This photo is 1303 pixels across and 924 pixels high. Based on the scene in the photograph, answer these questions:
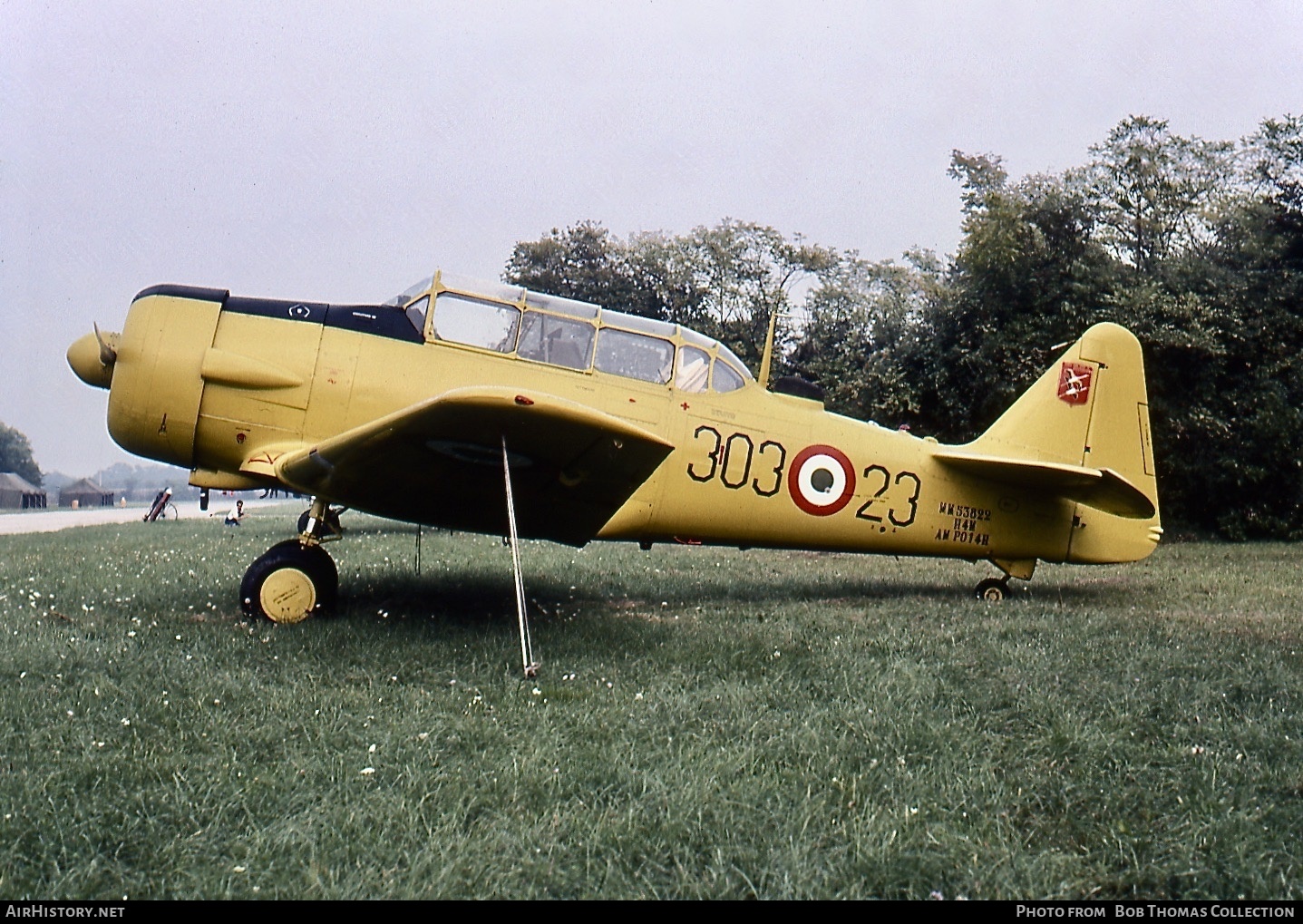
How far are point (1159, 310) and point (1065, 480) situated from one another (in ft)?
32.2

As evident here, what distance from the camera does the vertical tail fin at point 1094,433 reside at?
23.4 ft

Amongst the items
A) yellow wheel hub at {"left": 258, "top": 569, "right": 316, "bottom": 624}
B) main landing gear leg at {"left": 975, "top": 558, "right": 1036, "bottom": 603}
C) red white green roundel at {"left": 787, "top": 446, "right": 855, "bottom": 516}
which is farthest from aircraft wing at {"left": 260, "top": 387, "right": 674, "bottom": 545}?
main landing gear leg at {"left": 975, "top": 558, "right": 1036, "bottom": 603}

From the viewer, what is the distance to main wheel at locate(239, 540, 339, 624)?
Result: 491 cm

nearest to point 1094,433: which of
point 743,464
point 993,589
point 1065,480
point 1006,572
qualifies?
point 1065,480

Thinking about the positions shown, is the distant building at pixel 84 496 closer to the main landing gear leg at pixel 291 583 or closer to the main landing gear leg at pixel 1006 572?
the main landing gear leg at pixel 291 583

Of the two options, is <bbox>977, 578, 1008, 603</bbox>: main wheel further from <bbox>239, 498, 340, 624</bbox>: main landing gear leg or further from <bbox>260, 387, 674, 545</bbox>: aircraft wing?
<bbox>239, 498, 340, 624</bbox>: main landing gear leg

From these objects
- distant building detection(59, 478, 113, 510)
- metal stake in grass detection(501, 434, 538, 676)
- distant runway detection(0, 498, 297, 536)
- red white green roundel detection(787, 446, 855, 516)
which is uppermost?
red white green roundel detection(787, 446, 855, 516)

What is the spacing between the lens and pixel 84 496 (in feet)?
141

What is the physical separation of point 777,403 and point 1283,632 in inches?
141

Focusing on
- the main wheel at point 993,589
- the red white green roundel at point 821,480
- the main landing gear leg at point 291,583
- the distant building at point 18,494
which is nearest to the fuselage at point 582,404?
the red white green roundel at point 821,480

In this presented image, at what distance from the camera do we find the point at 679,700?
3.43 meters

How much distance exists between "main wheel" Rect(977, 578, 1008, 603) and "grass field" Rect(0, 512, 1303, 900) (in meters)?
1.36

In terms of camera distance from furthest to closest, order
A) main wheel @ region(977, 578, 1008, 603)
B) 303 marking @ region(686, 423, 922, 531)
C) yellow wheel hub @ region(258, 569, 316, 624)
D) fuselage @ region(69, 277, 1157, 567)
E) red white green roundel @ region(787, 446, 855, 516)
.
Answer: main wheel @ region(977, 578, 1008, 603)
red white green roundel @ region(787, 446, 855, 516)
303 marking @ region(686, 423, 922, 531)
fuselage @ region(69, 277, 1157, 567)
yellow wheel hub @ region(258, 569, 316, 624)

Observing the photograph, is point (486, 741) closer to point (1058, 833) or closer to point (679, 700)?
point (679, 700)
